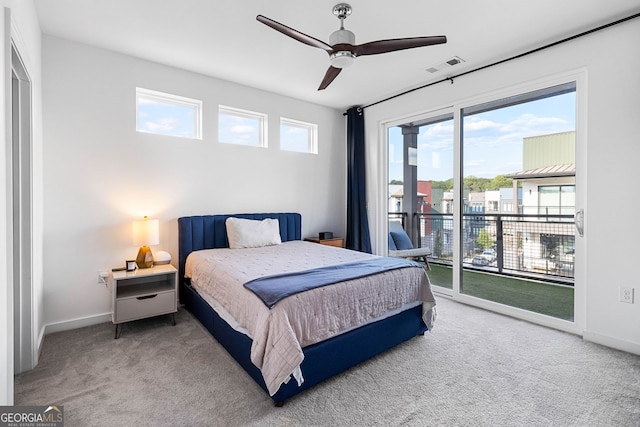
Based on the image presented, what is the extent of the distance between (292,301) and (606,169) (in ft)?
9.55

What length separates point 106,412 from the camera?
177 cm

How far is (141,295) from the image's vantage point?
2.82 meters

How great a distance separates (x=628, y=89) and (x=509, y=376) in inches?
99.3

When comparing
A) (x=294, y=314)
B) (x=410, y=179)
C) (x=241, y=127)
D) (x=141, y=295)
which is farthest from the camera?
(x=410, y=179)

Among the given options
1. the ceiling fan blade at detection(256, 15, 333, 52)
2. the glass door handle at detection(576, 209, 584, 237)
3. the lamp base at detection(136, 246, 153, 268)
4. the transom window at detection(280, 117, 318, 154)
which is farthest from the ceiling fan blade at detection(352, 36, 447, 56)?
the lamp base at detection(136, 246, 153, 268)

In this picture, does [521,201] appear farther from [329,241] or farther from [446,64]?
[329,241]

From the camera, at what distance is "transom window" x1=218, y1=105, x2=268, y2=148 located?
4.02 m

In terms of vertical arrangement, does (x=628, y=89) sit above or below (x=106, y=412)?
above

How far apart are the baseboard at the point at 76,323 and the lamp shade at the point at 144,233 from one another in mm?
863

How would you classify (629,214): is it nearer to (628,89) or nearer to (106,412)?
(628,89)

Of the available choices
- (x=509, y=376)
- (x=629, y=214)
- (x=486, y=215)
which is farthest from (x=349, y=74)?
(x=509, y=376)

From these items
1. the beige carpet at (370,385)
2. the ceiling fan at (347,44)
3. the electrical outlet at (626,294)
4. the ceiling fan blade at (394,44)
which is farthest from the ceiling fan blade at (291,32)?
the electrical outlet at (626,294)

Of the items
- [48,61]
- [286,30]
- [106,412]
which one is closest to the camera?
[106,412]

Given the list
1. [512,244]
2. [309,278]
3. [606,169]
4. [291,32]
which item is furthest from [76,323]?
[606,169]
